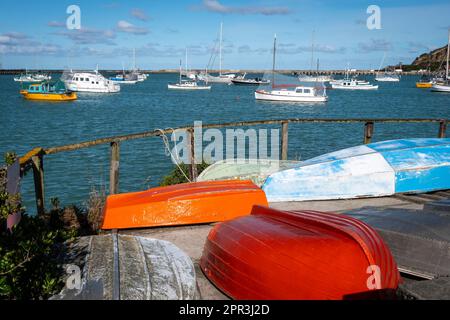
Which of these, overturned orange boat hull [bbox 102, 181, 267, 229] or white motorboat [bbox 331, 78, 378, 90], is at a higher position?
white motorboat [bbox 331, 78, 378, 90]

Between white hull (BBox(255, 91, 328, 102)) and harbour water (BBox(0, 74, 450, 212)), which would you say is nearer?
harbour water (BBox(0, 74, 450, 212))

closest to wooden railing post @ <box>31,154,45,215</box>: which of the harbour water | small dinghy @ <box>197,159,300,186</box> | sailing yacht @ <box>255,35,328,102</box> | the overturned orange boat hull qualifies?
the overturned orange boat hull

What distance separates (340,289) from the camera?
3.00 meters

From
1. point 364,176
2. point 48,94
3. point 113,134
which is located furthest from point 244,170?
point 48,94

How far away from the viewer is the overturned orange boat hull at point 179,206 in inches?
195

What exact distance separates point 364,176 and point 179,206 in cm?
293

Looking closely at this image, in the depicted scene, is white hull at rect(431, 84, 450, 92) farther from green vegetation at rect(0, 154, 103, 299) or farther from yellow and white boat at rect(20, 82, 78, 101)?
green vegetation at rect(0, 154, 103, 299)

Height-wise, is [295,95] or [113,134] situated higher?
[295,95]

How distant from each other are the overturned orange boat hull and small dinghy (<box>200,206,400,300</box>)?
59.1 inches

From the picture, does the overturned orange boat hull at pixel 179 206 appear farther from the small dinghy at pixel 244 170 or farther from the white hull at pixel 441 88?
the white hull at pixel 441 88

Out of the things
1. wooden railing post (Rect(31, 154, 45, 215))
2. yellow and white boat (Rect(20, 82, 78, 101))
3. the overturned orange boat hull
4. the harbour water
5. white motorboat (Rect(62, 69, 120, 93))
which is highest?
white motorboat (Rect(62, 69, 120, 93))

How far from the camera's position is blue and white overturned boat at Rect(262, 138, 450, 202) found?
6508mm

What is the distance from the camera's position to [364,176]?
6.64 meters

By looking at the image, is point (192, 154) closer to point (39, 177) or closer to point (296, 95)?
point (39, 177)
